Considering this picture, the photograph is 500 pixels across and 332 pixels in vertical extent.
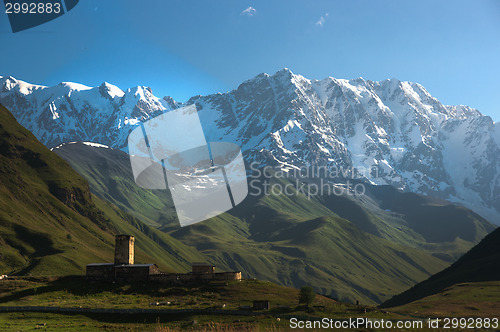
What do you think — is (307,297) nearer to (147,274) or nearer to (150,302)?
(150,302)

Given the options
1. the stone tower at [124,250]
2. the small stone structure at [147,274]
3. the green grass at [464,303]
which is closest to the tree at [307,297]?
the small stone structure at [147,274]

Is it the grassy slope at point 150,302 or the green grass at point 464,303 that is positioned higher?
the grassy slope at point 150,302

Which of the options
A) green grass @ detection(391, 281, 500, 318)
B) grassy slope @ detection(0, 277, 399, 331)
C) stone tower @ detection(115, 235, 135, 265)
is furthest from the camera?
green grass @ detection(391, 281, 500, 318)

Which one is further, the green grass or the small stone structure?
the green grass

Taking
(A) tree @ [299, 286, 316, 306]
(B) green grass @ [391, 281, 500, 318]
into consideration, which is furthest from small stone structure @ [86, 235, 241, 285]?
(B) green grass @ [391, 281, 500, 318]

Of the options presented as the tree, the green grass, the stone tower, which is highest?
the stone tower

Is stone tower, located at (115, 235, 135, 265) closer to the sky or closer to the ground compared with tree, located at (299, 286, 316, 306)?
closer to the sky

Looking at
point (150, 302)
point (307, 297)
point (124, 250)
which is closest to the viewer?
point (307, 297)

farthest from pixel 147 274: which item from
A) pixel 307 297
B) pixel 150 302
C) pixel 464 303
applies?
pixel 464 303

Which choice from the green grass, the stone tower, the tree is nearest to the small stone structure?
the stone tower

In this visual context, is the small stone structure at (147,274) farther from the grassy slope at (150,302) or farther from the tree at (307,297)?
the tree at (307,297)

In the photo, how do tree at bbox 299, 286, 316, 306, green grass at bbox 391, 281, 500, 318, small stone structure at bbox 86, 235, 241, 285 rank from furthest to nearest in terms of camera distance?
1. green grass at bbox 391, 281, 500, 318
2. small stone structure at bbox 86, 235, 241, 285
3. tree at bbox 299, 286, 316, 306

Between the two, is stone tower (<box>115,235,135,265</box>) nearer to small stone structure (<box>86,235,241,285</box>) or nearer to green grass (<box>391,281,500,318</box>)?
small stone structure (<box>86,235,241,285</box>)

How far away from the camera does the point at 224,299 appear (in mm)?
74312
